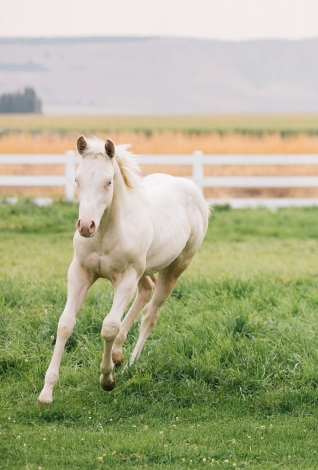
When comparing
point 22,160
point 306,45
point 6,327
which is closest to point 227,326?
point 6,327

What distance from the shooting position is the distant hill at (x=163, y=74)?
2992 inches

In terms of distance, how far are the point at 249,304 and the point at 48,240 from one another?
5.79 meters

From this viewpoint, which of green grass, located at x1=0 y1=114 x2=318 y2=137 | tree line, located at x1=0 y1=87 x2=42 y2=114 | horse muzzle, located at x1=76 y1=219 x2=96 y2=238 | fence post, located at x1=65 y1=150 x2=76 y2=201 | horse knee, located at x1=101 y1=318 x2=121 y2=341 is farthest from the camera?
green grass, located at x1=0 y1=114 x2=318 y2=137

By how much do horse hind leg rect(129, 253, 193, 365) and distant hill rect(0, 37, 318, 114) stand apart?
59348 mm

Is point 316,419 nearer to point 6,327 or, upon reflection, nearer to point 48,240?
point 6,327

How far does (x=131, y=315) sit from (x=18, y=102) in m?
41.3

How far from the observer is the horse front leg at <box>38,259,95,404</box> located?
505cm

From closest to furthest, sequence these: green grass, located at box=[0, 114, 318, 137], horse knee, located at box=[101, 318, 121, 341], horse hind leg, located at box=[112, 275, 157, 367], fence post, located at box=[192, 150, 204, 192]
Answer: horse knee, located at box=[101, 318, 121, 341]
horse hind leg, located at box=[112, 275, 157, 367]
fence post, located at box=[192, 150, 204, 192]
green grass, located at box=[0, 114, 318, 137]

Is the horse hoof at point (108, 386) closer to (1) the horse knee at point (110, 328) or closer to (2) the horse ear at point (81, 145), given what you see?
(1) the horse knee at point (110, 328)

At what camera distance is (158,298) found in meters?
6.19

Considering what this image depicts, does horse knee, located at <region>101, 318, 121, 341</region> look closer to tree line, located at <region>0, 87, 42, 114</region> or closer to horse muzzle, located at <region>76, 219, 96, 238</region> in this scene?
horse muzzle, located at <region>76, 219, 96, 238</region>

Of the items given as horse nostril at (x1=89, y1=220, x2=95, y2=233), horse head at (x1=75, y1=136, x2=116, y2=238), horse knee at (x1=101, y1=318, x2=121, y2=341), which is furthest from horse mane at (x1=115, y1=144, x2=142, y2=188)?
horse knee at (x1=101, y1=318, x2=121, y2=341)

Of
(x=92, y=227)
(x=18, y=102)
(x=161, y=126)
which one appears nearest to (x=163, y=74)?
(x=161, y=126)

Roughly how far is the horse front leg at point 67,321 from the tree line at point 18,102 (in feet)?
123
